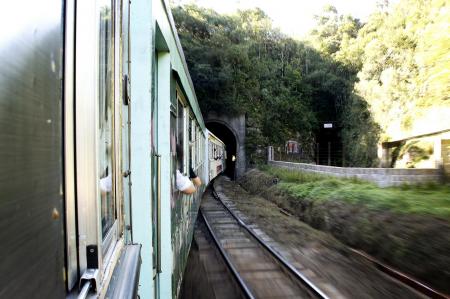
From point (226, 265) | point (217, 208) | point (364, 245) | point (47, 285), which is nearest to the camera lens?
point (47, 285)

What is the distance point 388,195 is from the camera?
899 cm

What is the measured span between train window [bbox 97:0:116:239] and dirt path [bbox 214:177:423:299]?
5055 mm

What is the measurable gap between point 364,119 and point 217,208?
1621 cm

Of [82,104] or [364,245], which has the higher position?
[82,104]

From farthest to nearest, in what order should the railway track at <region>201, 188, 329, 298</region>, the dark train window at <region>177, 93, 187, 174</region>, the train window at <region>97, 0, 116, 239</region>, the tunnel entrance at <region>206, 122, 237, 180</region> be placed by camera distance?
the tunnel entrance at <region>206, 122, 237, 180</region>, the railway track at <region>201, 188, 329, 298</region>, the dark train window at <region>177, 93, 187, 174</region>, the train window at <region>97, 0, 116, 239</region>

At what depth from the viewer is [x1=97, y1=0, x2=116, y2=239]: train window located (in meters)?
1.43

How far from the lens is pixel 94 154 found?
1.16 m

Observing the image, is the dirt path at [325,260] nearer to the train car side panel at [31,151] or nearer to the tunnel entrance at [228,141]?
the train car side panel at [31,151]

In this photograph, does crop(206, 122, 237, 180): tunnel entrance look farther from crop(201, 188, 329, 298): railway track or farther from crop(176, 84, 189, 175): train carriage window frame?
crop(176, 84, 189, 175): train carriage window frame

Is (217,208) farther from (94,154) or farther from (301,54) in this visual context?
(301,54)

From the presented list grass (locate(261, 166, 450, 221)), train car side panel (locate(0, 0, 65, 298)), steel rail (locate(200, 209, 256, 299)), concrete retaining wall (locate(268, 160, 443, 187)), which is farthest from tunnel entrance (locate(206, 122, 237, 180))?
train car side panel (locate(0, 0, 65, 298))

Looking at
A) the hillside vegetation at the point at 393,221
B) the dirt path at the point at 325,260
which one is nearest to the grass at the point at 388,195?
the hillside vegetation at the point at 393,221

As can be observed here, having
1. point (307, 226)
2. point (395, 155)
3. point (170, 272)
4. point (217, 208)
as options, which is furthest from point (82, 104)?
point (395, 155)

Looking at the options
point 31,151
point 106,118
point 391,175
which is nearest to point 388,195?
point 391,175
